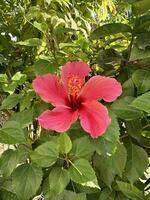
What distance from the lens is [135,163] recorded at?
0.78 metres

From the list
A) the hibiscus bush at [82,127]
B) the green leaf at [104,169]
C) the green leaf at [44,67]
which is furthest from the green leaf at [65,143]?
the green leaf at [44,67]

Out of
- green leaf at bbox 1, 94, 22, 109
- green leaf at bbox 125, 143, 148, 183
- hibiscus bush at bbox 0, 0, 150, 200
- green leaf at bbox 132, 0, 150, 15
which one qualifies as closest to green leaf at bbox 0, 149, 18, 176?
hibiscus bush at bbox 0, 0, 150, 200

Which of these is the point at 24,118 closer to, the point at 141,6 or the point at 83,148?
the point at 83,148

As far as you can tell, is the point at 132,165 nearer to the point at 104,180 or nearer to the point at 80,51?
the point at 104,180

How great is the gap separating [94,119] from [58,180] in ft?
0.39

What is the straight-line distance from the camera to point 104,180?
2.46 ft

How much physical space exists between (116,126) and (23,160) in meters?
0.19

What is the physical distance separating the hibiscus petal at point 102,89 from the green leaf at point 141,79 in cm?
9

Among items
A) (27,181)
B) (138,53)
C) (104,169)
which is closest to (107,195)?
(104,169)

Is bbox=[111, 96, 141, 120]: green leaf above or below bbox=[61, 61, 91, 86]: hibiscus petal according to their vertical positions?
below

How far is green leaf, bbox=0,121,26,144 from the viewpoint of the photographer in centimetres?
65

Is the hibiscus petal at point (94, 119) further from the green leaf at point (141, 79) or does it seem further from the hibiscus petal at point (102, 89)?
the green leaf at point (141, 79)

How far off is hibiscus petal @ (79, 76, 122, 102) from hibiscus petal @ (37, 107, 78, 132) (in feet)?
0.14

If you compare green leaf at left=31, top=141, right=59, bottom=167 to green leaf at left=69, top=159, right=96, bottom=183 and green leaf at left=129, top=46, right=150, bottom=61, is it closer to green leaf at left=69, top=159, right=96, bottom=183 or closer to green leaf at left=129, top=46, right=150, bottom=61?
green leaf at left=69, top=159, right=96, bottom=183
